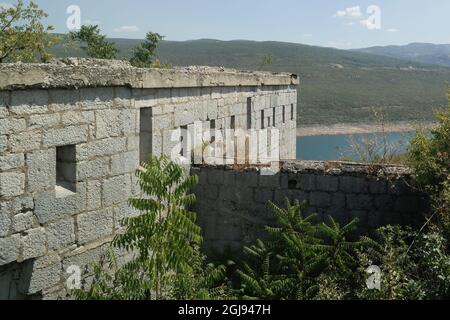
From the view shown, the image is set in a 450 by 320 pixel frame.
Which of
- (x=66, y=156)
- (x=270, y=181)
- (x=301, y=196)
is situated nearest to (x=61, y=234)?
(x=66, y=156)

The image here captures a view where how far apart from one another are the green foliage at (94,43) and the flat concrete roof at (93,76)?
15690 millimetres

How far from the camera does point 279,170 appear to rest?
837 centimetres

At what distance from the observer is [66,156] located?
617 cm

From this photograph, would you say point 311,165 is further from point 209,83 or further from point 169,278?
point 169,278

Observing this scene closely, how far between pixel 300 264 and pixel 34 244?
338cm

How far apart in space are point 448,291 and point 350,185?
271 centimetres

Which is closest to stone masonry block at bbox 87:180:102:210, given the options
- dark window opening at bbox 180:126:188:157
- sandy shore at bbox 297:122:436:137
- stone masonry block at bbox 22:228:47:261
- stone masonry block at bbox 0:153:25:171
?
stone masonry block at bbox 22:228:47:261

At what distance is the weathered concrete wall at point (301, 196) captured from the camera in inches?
313

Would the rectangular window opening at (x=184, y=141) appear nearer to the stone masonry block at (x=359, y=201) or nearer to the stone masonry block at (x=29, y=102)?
the stone masonry block at (x=359, y=201)

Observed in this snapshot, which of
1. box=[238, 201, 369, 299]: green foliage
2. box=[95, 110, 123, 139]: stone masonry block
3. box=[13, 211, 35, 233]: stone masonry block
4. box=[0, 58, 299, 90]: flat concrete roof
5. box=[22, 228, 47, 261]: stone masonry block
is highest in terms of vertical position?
box=[0, 58, 299, 90]: flat concrete roof

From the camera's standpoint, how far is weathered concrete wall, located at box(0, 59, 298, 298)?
5.40 metres

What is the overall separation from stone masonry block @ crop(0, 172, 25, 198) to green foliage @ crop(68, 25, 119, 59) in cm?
1981

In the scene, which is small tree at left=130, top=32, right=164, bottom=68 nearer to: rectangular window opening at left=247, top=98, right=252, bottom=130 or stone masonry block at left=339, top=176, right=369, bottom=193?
rectangular window opening at left=247, top=98, right=252, bottom=130
